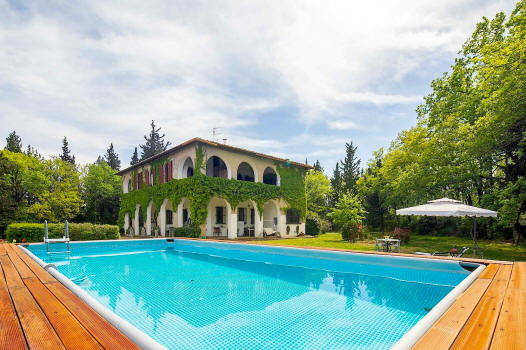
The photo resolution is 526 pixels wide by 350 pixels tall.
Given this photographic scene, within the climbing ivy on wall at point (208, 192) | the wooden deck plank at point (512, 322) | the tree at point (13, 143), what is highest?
the tree at point (13, 143)

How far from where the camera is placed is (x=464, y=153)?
1125 cm

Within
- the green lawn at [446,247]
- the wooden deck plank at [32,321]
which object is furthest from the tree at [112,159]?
the wooden deck plank at [32,321]

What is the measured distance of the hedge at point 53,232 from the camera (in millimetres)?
12953

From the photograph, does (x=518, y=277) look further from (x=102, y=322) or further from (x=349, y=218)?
(x=349, y=218)

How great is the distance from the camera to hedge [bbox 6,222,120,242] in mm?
12953

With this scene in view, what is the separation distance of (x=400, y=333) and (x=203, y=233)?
14038 mm

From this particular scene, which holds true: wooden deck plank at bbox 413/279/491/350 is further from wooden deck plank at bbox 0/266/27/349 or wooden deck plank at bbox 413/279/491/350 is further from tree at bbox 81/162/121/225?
tree at bbox 81/162/121/225

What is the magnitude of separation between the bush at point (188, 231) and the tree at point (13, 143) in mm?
23790

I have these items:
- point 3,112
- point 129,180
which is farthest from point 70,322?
Answer: point 129,180

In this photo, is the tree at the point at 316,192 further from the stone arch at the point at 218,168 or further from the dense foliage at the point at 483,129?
the stone arch at the point at 218,168

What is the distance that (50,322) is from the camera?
2.24m

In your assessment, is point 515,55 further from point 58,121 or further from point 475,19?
point 58,121

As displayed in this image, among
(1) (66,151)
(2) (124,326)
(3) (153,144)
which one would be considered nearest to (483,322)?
(2) (124,326)

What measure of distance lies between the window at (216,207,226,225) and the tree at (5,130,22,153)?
2359 cm
